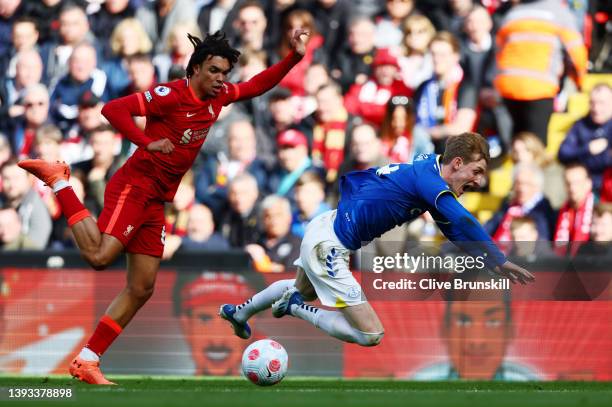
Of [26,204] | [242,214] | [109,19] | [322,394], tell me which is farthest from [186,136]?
[109,19]

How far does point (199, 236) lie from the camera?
11.3 metres

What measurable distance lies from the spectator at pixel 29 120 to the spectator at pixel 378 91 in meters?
3.18

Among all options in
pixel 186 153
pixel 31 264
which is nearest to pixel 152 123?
pixel 186 153

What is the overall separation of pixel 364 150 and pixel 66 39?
11.8 feet

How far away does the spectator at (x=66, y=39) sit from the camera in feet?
41.1

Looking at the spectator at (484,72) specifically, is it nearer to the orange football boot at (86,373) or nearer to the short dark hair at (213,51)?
Answer: the short dark hair at (213,51)

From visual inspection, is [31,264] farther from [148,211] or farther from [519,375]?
[519,375]

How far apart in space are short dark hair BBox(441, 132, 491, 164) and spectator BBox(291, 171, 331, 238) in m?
3.75

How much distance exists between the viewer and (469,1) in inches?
468

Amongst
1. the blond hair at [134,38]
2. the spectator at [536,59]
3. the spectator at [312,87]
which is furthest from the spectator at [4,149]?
the spectator at [536,59]

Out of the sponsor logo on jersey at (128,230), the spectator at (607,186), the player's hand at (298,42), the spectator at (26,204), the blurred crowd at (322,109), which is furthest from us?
the spectator at (26,204)

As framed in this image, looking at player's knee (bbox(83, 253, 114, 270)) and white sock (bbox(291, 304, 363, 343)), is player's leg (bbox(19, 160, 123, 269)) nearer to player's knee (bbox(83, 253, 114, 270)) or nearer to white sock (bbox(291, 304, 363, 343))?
player's knee (bbox(83, 253, 114, 270))

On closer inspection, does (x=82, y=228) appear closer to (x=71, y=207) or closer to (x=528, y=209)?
(x=71, y=207)

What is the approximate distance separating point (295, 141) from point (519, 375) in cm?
326
